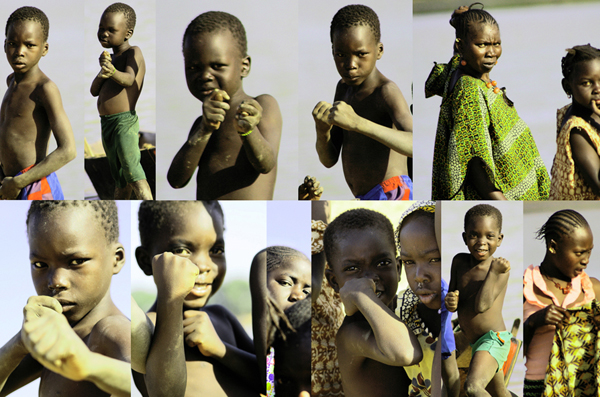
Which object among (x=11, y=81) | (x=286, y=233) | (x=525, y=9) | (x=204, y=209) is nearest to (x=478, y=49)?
(x=525, y=9)

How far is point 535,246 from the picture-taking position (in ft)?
9.20

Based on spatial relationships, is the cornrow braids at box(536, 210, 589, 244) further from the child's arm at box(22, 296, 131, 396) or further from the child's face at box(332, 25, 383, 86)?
the child's arm at box(22, 296, 131, 396)

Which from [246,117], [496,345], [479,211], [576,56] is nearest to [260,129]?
[246,117]

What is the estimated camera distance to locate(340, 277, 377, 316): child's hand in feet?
8.66

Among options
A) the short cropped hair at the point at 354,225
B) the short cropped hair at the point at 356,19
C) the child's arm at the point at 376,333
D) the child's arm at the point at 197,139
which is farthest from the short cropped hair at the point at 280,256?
the short cropped hair at the point at 356,19

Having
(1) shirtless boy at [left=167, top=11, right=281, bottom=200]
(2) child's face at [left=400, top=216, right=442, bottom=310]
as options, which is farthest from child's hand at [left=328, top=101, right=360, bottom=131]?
(2) child's face at [left=400, top=216, right=442, bottom=310]

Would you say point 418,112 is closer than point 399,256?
No

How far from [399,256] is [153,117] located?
1211mm

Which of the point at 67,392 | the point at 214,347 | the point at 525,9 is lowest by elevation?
the point at 67,392

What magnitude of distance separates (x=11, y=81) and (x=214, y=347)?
1.46m

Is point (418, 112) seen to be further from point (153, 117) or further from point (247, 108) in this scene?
point (153, 117)

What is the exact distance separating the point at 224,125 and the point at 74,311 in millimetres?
978

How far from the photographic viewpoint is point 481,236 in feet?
9.01

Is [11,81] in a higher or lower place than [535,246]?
higher
